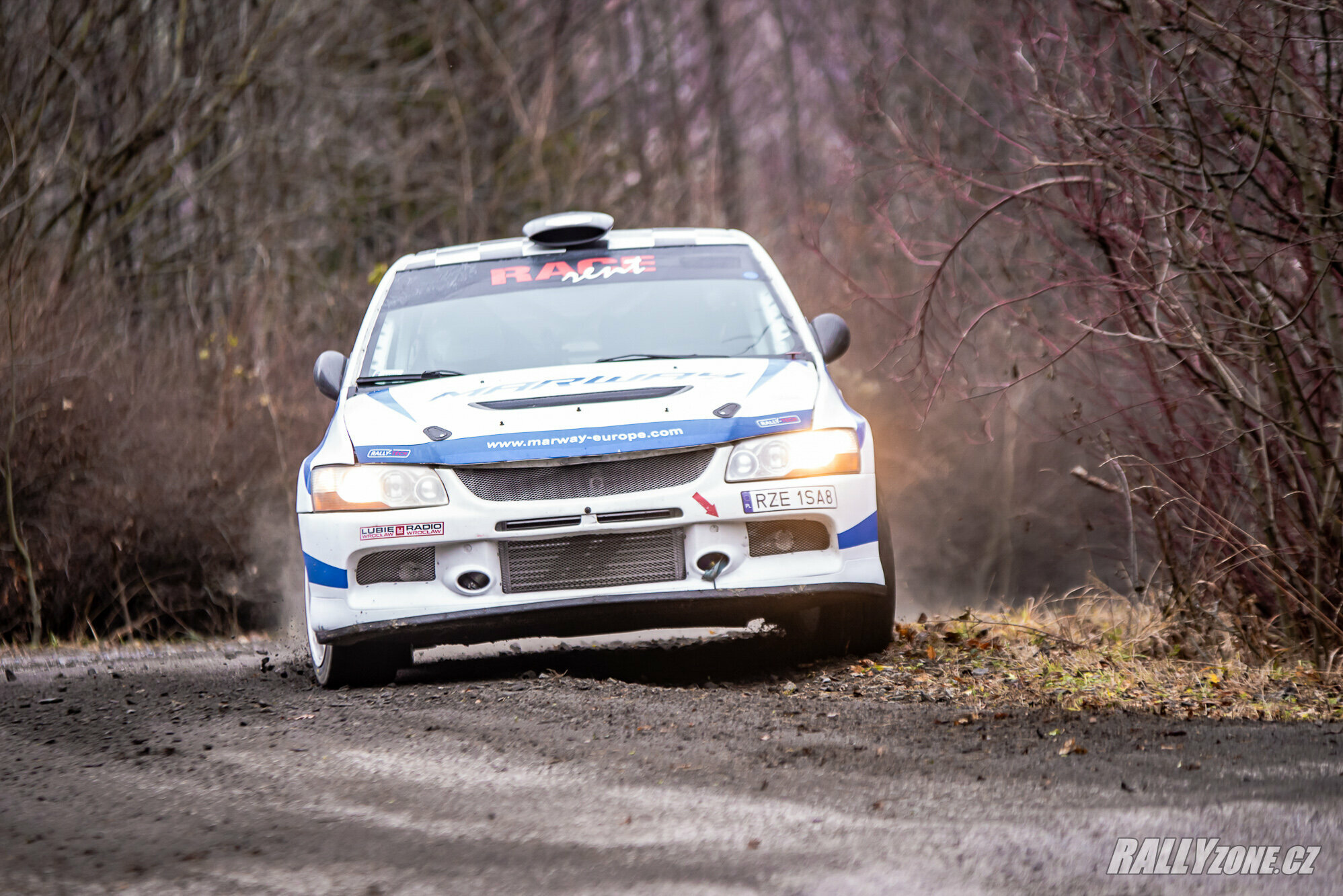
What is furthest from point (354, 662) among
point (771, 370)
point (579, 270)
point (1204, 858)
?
point (1204, 858)

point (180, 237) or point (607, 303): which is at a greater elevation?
point (180, 237)

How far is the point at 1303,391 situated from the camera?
6.68 m

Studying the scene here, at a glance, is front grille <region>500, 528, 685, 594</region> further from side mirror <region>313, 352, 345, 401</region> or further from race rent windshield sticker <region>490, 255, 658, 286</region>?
race rent windshield sticker <region>490, 255, 658, 286</region>

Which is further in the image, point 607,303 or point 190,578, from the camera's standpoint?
point 190,578

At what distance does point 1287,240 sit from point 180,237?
15.1 m

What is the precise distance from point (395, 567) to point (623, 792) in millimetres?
1995

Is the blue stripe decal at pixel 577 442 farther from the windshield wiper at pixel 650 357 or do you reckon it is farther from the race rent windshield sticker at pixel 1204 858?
the race rent windshield sticker at pixel 1204 858

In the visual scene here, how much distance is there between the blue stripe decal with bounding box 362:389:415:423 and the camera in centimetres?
606

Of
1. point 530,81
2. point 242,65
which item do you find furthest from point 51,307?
point 530,81

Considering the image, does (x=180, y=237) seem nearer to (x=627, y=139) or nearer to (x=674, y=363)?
(x=627, y=139)

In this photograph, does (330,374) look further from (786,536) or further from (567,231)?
(786,536)

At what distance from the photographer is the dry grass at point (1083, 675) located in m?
5.47

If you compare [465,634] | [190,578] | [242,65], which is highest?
[242,65]

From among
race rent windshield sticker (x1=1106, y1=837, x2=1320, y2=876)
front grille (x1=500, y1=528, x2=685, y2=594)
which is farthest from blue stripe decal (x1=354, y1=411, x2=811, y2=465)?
race rent windshield sticker (x1=1106, y1=837, x2=1320, y2=876)
